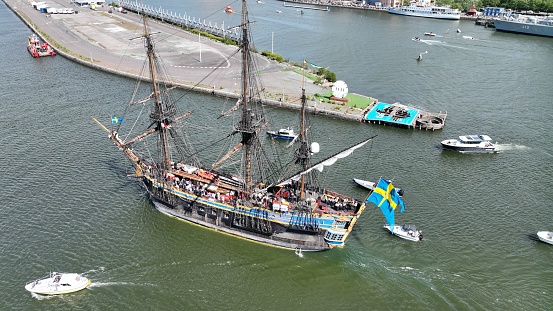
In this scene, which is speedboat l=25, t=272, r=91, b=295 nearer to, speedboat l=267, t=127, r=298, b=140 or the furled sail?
the furled sail

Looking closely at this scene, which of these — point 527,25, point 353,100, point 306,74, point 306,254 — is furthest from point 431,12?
point 306,254

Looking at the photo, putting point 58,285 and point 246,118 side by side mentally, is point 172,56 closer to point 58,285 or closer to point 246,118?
point 246,118

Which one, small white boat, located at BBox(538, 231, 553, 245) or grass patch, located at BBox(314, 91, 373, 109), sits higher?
grass patch, located at BBox(314, 91, 373, 109)

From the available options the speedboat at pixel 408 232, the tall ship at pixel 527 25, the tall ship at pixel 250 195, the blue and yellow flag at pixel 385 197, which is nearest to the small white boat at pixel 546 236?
the speedboat at pixel 408 232

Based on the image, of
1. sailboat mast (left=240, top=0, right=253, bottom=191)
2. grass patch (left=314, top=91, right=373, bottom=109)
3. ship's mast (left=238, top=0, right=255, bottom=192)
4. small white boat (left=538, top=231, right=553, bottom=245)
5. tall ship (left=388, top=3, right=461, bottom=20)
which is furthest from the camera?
tall ship (left=388, top=3, right=461, bottom=20)

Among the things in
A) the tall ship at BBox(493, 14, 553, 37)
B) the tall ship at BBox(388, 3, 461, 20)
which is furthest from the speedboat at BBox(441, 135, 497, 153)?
the tall ship at BBox(388, 3, 461, 20)

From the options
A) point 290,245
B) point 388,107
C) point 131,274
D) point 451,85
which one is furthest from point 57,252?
point 451,85
